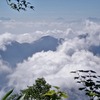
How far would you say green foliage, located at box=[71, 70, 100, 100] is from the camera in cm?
706

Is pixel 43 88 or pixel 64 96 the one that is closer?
pixel 64 96

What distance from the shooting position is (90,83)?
7.91 metres

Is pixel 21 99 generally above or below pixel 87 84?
below

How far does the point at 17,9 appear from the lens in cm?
880

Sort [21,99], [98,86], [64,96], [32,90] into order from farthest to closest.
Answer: [32,90], [98,86], [64,96], [21,99]

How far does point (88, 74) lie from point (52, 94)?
8.63 ft

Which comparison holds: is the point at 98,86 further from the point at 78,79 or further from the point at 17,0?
the point at 17,0

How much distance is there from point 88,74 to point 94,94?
1449 millimetres

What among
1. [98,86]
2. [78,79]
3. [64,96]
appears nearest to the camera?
[64,96]

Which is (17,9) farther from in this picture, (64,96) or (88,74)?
(64,96)

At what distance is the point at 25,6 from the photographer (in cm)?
888

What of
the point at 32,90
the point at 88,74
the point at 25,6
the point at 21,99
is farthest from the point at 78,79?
the point at 32,90

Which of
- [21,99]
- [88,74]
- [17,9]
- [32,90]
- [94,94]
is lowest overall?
[21,99]

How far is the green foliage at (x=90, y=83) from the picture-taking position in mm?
7062
